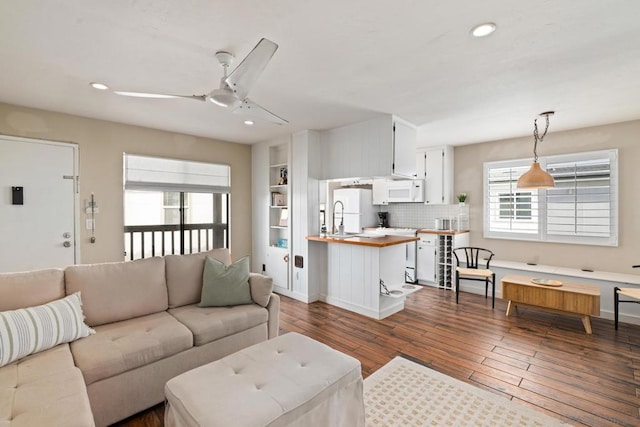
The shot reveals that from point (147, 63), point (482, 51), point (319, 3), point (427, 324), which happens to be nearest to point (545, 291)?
point (427, 324)

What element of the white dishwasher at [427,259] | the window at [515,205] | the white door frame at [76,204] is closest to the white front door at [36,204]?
the white door frame at [76,204]

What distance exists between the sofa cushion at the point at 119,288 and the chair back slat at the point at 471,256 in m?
4.37

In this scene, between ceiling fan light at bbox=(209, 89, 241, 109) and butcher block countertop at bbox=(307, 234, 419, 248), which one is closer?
ceiling fan light at bbox=(209, 89, 241, 109)

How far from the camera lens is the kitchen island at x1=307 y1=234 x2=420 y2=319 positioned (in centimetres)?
372

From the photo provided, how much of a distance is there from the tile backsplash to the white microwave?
39 cm

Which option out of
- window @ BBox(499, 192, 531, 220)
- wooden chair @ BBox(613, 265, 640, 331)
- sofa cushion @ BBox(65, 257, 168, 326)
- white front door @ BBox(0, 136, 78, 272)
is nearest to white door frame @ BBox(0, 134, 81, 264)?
white front door @ BBox(0, 136, 78, 272)

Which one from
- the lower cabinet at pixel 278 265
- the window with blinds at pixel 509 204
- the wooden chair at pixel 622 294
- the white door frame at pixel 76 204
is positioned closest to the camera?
the wooden chair at pixel 622 294

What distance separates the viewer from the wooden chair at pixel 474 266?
14.0 feet

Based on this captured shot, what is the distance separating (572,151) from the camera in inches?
169

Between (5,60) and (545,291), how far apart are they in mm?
5758

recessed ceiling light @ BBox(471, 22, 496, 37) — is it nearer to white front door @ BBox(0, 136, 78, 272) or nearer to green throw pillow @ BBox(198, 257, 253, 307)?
green throw pillow @ BBox(198, 257, 253, 307)

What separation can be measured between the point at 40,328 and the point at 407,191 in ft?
17.3

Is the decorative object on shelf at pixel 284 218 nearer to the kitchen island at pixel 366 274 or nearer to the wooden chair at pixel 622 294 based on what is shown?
the kitchen island at pixel 366 274

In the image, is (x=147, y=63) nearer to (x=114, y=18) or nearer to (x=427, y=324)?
(x=114, y=18)
